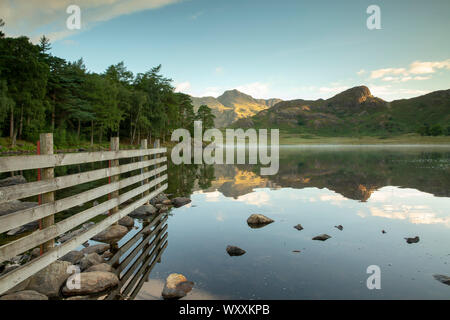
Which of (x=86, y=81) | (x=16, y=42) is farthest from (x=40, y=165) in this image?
(x=86, y=81)

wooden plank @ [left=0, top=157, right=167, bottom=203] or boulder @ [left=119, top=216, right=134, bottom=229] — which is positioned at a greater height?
wooden plank @ [left=0, top=157, right=167, bottom=203]

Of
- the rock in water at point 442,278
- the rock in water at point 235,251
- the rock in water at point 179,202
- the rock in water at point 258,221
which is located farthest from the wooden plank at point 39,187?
the rock in water at point 442,278

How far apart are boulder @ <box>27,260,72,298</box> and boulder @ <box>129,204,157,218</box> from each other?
225 inches

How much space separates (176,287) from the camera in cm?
570

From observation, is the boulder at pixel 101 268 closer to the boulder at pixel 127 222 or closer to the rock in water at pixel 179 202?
the boulder at pixel 127 222

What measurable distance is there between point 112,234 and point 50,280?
344cm

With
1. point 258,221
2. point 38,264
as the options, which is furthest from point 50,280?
point 258,221

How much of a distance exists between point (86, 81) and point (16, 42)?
17.0 m

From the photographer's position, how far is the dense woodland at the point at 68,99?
151 ft

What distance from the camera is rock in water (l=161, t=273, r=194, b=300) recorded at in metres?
5.49

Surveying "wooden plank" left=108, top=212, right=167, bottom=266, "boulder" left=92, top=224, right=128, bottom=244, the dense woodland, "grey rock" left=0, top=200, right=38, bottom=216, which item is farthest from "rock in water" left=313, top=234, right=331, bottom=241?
the dense woodland

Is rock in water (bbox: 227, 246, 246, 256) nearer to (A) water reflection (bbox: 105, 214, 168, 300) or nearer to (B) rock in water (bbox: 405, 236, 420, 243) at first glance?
(A) water reflection (bbox: 105, 214, 168, 300)

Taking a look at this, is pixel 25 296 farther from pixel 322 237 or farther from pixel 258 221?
pixel 322 237

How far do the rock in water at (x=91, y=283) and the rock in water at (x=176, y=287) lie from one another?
1.21 metres
